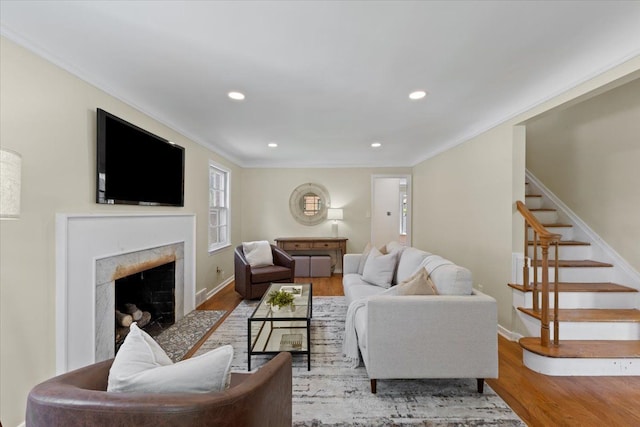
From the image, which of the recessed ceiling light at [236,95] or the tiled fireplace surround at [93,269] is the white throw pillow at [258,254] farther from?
the recessed ceiling light at [236,95]

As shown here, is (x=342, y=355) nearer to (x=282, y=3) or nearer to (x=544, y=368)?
(x=544, y=368)

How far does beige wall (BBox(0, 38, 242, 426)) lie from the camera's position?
1.51m

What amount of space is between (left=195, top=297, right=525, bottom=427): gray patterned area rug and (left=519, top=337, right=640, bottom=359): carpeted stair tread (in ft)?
2.06

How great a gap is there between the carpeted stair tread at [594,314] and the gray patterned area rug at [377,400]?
996 millimetres

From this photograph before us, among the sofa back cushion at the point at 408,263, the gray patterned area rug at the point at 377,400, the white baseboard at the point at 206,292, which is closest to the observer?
the gray patterned area rug at the point at 377,400

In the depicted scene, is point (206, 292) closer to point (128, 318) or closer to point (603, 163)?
point (128, 318)

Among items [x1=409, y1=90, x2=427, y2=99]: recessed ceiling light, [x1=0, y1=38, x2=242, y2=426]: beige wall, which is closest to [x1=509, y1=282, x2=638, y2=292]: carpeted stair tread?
[x1=409, y1=90, x2=427, y2=99]: recessed ceiling light

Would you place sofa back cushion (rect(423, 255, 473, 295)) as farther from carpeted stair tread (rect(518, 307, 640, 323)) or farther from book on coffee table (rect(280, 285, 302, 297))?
book on coffee table (rect(280, 285, 302, 297))

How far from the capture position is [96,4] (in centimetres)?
136

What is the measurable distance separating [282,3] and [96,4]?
3.03 feet

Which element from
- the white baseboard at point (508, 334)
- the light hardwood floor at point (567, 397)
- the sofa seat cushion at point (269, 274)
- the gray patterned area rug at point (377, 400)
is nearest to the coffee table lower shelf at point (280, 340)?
the gray patterned area rug at point (377, 400)

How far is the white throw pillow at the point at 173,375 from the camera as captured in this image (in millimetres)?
906

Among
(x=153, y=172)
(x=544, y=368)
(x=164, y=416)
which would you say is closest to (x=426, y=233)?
(x=544, y=368)

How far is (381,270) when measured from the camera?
10.1ft
